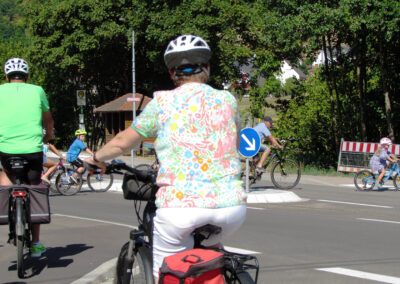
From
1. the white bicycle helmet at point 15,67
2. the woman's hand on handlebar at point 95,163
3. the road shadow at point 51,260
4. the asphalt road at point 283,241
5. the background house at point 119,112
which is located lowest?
the asphalt road at point 283,241

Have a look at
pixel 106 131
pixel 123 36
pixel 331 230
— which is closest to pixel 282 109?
pixel 123 36

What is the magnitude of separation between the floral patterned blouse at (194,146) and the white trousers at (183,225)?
36 millimetres

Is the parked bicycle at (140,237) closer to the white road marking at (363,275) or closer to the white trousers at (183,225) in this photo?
the white trousers at (183,225)

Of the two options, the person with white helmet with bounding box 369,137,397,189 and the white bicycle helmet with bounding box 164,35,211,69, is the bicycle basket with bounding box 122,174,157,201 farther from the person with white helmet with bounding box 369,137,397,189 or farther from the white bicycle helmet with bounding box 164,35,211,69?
the person with white helmet with bounding box 369,137,397,189

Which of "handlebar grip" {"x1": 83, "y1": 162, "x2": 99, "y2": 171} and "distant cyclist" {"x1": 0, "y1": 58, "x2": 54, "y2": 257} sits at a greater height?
"distant cyclist" {"x1": 0, "y1": 58, "x2": 54, "y2": 257}

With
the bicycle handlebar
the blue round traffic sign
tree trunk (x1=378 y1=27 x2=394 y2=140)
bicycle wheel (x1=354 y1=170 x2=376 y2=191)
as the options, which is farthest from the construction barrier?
the bicycle handlebar

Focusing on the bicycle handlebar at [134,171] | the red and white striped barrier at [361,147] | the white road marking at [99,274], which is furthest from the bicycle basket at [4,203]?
the red and white striped barrier at [361,147]

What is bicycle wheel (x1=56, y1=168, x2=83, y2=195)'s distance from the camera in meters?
15.1

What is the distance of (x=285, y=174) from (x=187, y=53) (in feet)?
41.7

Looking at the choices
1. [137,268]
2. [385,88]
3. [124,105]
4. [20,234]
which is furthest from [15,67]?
[124,105]

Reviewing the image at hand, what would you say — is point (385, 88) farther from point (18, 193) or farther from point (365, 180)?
point (18, 193)

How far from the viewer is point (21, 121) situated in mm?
5746

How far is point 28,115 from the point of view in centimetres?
579

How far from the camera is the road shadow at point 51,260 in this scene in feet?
20.0
